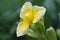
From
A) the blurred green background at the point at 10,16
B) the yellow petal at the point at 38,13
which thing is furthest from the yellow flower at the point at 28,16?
the blurred green background at the point at 10,16

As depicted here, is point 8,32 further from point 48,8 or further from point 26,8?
point 26,8

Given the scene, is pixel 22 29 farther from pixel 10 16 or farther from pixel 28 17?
pixel 10 16

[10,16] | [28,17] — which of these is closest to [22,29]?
[28,17]

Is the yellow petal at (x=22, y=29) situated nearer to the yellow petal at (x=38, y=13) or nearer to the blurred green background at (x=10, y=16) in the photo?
the yellow petal at (x=38, y=13)

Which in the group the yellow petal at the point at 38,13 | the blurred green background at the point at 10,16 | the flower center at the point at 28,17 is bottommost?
the blurred green background at the point at 10,16

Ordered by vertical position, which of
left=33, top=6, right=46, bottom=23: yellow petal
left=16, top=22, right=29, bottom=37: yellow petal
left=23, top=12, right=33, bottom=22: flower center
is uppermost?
left=33, top=6, right=46, bottom=23: yellow petal

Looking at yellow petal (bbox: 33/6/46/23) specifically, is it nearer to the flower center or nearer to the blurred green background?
the flower center

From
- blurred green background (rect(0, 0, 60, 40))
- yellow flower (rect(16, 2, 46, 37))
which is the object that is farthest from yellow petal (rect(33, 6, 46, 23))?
blurred green background (rect(0, 0, 60, 40))

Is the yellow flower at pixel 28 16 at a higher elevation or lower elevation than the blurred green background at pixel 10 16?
higher
